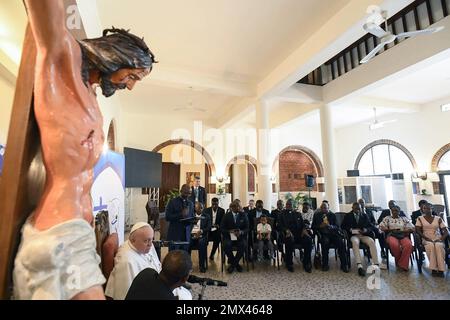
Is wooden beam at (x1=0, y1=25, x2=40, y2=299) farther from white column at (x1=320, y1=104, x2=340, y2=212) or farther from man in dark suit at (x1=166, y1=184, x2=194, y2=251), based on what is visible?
white column at (x1=320, y1=104, x2=340, y2=212)

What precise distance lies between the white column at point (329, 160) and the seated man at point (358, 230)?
3.39 ft

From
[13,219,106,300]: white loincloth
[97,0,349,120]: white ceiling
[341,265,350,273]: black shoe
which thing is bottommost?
[341,265,350,273]: black shoe

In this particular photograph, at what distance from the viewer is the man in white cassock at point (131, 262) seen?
1568 millimetres

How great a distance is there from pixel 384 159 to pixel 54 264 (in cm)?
1016

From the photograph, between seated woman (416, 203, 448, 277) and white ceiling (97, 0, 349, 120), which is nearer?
white ceiling (97, 0, 349, 120)

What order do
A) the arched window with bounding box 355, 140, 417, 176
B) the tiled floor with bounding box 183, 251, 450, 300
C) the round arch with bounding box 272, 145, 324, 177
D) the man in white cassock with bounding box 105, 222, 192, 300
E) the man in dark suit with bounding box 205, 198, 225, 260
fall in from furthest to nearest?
the round arch with bounding box 272, 145, 324, 177, the arched window with bounding box 355, 140, 417, 176, the man in dark suit with bounding box 205, 198, 225, 260, the tiled floor with bounding box 183, 251, 450, 300, the man in white cassock with bounding box 105, 222, 192, 300

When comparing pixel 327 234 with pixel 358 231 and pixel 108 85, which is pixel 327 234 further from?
pixel 108 85

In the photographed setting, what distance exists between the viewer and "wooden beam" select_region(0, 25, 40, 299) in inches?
22.9

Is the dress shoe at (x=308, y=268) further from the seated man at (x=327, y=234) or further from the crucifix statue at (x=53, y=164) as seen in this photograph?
the crucifix statue at (x=53, y=164)

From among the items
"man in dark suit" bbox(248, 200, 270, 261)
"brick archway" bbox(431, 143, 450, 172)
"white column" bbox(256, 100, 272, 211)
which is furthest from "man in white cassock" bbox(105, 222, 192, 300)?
"brick archway" bbox(431, 143, 450, 172)

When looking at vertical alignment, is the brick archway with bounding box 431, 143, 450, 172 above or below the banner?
above

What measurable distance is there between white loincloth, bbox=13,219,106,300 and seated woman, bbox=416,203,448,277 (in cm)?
467

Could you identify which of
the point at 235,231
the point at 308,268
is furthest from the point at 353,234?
the point at 235,231

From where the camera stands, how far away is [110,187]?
203cm
